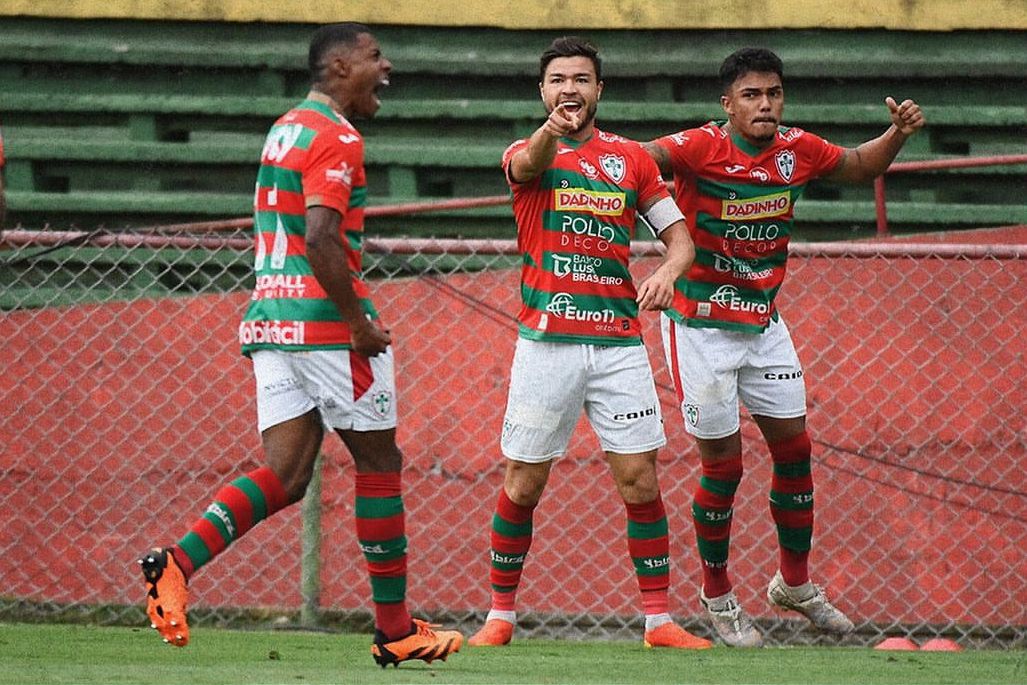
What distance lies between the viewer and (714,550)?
22.4ft

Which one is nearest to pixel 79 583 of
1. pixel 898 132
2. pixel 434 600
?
pixel 434 600

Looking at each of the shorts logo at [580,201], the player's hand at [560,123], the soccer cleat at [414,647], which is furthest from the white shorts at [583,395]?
the soccer cleat at [414,647]

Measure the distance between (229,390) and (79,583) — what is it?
112 centimetres

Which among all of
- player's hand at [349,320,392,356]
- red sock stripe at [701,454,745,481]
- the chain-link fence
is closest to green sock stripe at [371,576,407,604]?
player's hand at [349,320,392,356]

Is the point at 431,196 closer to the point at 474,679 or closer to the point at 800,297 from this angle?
the point at 800,297

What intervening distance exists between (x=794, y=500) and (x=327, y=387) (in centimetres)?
240

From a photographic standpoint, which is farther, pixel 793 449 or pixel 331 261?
pixel 793 449

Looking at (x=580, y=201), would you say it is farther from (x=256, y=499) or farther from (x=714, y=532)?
(x=256, y=499)

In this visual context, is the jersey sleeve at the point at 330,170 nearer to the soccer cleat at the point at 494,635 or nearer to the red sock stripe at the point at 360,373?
the red sock stripe at the point at 360,373

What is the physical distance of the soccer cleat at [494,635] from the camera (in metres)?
6.56

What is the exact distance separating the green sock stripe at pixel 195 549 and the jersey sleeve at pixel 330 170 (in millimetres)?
1072

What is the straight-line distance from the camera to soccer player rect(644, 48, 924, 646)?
6555 millimetres

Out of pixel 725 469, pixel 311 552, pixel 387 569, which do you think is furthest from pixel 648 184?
pixel 311 552

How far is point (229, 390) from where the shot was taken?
26.2 feet
